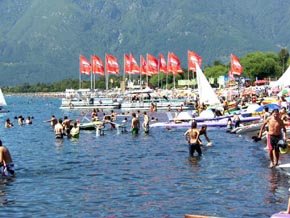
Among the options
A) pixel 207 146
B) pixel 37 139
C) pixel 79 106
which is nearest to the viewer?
pixel 207 146

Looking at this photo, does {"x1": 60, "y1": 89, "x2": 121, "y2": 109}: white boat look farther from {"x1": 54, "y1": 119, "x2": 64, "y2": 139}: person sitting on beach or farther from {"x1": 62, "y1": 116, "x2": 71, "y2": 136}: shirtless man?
{"x1": 54, "y1": 119, "x2": 64, "y2": 139}: person sitting on beach

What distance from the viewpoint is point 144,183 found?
2784cm

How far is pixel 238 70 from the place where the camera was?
98.8 metres

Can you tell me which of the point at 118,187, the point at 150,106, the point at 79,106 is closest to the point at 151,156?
the point at 118,187

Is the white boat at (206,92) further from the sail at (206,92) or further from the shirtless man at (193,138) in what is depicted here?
the shirtless man at (193,138)

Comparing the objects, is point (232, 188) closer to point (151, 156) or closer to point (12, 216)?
point (12, 216)

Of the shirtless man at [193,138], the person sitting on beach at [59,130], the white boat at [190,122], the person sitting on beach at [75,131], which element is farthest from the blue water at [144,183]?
the white boat at [190,122]

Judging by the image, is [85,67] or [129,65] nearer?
[85,67]

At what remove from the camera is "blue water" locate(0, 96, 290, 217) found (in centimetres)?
2220

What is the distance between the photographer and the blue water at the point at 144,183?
72.8ft

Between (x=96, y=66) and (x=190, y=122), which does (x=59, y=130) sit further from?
(x=96, y=66)

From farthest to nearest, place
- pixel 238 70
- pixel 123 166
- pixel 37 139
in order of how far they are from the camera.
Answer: pixel 238 70 < pixel 37 139 < pixel 123 166

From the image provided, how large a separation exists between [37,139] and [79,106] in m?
71.8

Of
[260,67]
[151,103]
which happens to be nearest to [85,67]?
[151,103]
